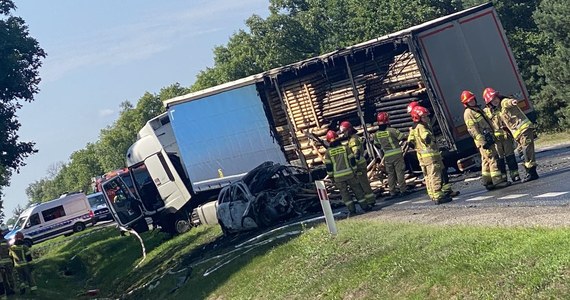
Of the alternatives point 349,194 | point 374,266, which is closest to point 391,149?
point 349,194

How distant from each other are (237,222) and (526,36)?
29506 millimetres

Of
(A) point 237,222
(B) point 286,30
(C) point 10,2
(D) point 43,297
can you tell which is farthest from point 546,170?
(B) point 286,30

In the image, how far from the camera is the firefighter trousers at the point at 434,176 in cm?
1515

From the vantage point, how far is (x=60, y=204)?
4981 cm

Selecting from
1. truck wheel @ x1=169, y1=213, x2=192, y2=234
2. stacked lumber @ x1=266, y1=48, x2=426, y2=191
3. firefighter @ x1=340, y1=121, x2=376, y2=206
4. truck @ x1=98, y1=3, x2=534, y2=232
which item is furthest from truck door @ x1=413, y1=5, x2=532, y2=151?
truck wheel @ x1=169, y1=213, x2=192, y2=234

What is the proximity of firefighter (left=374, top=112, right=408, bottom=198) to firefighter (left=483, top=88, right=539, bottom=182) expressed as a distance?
3.00 metres

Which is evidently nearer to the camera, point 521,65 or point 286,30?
point 521,65

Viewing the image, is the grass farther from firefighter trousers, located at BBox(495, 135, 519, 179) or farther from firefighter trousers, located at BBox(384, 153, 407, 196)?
firefighter trousers, located at BBox(384, 153, 407, 196)

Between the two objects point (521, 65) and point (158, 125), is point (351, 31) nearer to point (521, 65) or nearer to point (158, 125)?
point (521, 65)

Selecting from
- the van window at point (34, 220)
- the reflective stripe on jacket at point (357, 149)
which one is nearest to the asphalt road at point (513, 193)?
the reflective stripe on jacket at point (357, 149)

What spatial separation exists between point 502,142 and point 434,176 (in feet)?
4.33

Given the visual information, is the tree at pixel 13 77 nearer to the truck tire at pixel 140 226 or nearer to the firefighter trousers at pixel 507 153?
the truck tire at pixel 140 226

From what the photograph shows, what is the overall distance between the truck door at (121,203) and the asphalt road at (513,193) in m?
12.0

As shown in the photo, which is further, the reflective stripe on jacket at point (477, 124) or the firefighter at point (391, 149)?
the firefighter at point (391, 149)
